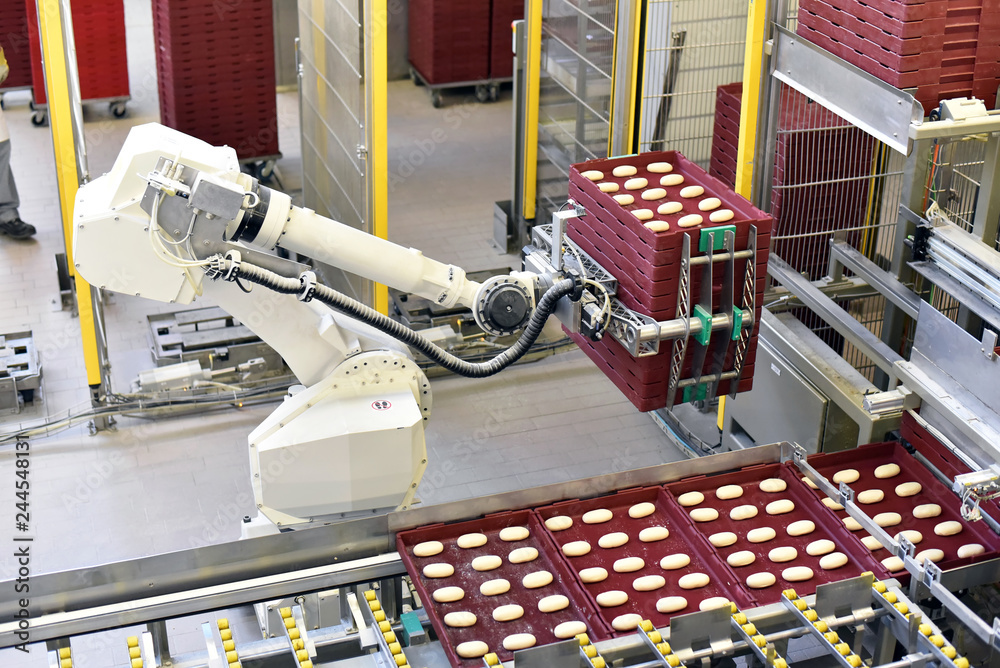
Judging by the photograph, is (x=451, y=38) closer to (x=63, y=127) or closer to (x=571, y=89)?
(x=571, y=89)

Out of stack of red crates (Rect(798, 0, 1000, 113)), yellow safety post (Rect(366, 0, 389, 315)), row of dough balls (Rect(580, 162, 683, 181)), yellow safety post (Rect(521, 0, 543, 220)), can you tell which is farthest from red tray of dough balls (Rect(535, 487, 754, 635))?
yellow safety post (Rect(521, 0, 543, 220))

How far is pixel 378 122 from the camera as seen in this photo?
5.94 m

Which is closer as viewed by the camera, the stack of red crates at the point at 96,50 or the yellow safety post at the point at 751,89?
the yellow safety post at the point at 751,89

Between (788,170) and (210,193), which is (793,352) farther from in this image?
(210,193)

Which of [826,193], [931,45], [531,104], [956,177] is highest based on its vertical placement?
[931,45]

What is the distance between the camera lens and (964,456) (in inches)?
158

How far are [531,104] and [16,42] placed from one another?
4.69 m

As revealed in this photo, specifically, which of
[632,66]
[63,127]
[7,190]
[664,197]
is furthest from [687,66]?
[7,190]

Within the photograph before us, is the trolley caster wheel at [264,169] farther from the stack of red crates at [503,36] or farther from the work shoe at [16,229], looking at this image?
the stack of red crates at [503,36]

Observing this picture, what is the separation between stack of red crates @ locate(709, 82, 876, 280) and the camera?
555cm

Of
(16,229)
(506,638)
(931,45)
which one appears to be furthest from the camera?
(16,229)

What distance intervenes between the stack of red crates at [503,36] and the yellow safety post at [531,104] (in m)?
Answer: 2.47

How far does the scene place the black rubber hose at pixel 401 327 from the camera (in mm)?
4254

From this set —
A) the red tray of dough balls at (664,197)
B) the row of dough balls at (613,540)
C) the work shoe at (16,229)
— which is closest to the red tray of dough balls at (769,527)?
the row of dough balls at (613,540)
